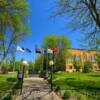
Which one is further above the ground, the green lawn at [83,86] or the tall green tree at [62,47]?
the tall green tree at [62,47]

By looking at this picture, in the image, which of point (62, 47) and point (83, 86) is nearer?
point (83, 86)

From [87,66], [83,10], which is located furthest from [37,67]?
[83,10]

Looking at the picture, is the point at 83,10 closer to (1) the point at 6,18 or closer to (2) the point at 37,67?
(1) the point at 6,18

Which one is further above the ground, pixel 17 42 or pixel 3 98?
pixel 17 42

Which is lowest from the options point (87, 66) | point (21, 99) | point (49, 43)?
point (21, 99)

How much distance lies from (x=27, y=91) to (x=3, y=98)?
2722mm

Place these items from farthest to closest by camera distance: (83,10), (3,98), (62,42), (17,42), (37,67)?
(37,67) → (62,42) → (17,42) → (83,10) → (3,98)

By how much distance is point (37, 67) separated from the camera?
10388 cm

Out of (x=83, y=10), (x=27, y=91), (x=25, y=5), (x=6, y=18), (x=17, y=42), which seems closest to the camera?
(x=27, y=91)

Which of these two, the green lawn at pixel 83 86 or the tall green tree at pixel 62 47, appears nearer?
the green lawn at pixel 83 86

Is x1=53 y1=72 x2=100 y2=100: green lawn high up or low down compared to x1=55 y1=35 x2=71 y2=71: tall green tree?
down

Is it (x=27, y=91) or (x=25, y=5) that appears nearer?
(x=27, y=91)

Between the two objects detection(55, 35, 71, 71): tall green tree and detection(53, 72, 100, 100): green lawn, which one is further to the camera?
detection(55, 35, 71, 71): tall green tree

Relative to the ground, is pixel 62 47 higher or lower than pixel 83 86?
higher
